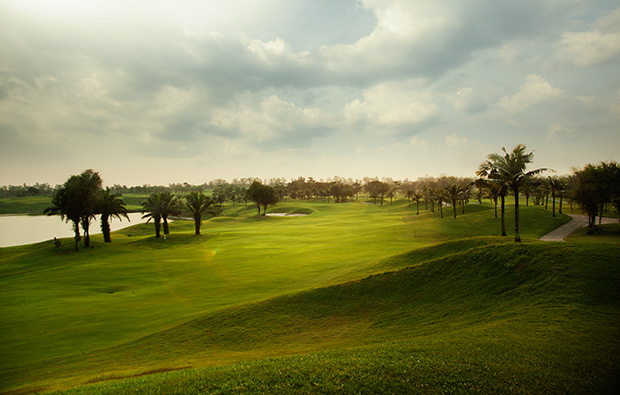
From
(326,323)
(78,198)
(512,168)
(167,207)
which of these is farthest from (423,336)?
(167,207)

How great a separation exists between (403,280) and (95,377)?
1846 cm

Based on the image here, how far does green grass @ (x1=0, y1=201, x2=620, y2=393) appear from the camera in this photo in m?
10.1

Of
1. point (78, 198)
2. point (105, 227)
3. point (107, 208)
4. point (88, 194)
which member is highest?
point (88, 194)

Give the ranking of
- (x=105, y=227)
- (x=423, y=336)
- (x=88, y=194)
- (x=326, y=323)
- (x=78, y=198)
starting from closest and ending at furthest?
(x=423, y=336)
(x=326, y=323)
(x=78, y=198)
(x=88, y=194)
(x=105, y=227)

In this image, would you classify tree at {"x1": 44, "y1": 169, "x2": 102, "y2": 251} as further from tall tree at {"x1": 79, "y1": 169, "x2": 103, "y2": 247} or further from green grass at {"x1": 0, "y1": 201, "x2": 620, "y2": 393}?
green grass at {"x1": 0, "y1": 201, "x2": 620, "y2": 393}

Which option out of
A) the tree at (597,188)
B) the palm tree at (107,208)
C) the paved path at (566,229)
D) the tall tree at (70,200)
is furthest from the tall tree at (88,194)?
the tree at (597,188)

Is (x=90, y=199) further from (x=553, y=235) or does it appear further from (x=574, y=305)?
(x=553, y=235)

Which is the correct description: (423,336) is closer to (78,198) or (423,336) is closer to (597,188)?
(597,188)

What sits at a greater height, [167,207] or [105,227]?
[167,207]

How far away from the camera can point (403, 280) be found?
70.9 feet

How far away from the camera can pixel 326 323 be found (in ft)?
61.7

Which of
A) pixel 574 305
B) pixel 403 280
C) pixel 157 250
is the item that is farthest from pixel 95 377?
pixel 157 250

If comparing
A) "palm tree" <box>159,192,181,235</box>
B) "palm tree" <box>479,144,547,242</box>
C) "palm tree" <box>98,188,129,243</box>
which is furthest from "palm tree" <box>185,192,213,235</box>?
"palm tree" <box>479,144,547,242</box>

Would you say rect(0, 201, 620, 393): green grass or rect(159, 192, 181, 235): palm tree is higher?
rect(159, 192, 181, 235): palm tree
